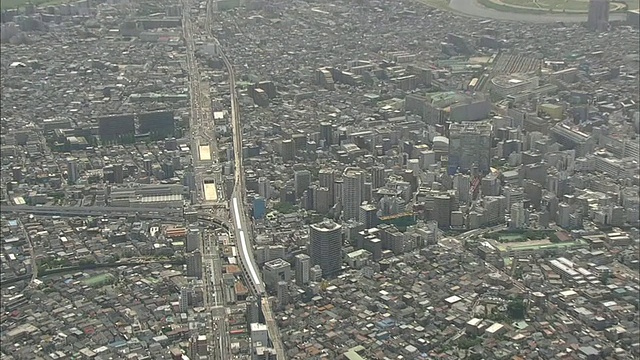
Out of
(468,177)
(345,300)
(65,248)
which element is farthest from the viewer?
(468,177)

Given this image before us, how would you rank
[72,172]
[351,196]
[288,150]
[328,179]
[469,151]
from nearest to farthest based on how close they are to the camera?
[351,196] → [328,179] → [469,151] → [72,172] → [288,150]

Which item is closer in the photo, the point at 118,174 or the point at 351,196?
the point at 351,196

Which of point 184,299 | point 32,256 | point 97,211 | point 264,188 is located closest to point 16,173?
point 97,211

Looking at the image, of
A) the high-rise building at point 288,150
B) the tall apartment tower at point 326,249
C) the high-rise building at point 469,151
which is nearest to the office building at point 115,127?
the high-rise building at point 288,150

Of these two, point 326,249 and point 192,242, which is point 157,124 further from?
point 326,249

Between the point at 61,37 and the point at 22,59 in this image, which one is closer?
the point at 22,59

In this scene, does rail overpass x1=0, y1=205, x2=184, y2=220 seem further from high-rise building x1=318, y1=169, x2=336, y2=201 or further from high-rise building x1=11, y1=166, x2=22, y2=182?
high-rise building x1=318, y1=169, x2=336, y2=201

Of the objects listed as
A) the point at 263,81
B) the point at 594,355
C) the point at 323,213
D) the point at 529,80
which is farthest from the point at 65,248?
the point at 529,80

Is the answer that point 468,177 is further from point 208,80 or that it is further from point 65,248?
point 208,80
